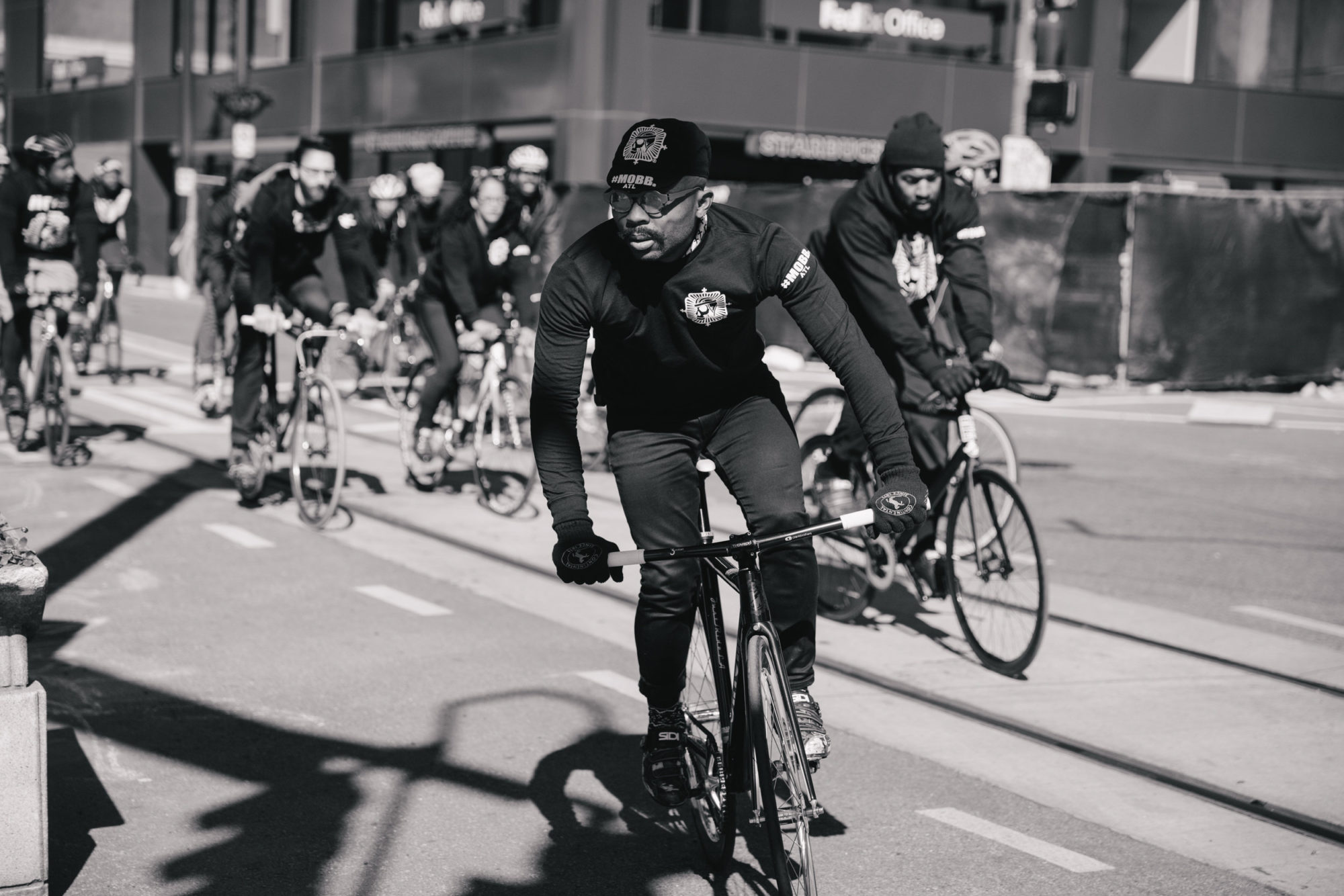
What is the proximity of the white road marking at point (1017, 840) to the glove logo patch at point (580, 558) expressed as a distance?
5.13ft

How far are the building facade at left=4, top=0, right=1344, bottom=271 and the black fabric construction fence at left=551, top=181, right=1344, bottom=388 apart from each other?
9480 millimetres

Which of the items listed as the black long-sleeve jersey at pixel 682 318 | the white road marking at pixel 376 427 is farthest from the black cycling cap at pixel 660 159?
the white road marking at pixel 376 427

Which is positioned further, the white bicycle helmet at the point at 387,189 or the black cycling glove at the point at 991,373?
the white bicycle helmet at the point at 387,189

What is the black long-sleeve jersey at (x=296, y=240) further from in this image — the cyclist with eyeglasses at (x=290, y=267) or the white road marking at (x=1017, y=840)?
the white road marking at (x=1017, y=840)

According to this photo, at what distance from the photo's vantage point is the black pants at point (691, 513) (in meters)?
4.22

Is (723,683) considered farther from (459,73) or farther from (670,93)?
(459,73)

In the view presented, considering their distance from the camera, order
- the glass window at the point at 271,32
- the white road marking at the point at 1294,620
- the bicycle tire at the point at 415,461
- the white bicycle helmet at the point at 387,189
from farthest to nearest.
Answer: the glass window at the point at 271,32 → the white bicycle helmet at the point at 387,189 → the bicycle tire at the point at 415,461 → the white road marking at the point at 1294,620

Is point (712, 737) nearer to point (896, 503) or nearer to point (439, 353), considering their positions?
point (896, 503)

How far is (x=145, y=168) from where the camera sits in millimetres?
39438

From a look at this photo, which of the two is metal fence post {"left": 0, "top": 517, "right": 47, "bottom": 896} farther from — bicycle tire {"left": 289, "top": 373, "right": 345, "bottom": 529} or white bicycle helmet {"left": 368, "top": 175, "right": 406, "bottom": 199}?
white bicycle helmet {"left": 368, "top": 175, "right": 406, "bottom": 199}

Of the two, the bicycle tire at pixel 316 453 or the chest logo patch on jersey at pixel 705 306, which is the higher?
the chest logo patch on jersey at pixel 705 306

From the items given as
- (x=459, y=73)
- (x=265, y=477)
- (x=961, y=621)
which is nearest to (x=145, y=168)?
(x=459, y=73)

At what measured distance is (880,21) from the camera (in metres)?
28.4

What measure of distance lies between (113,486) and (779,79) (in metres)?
19.6
